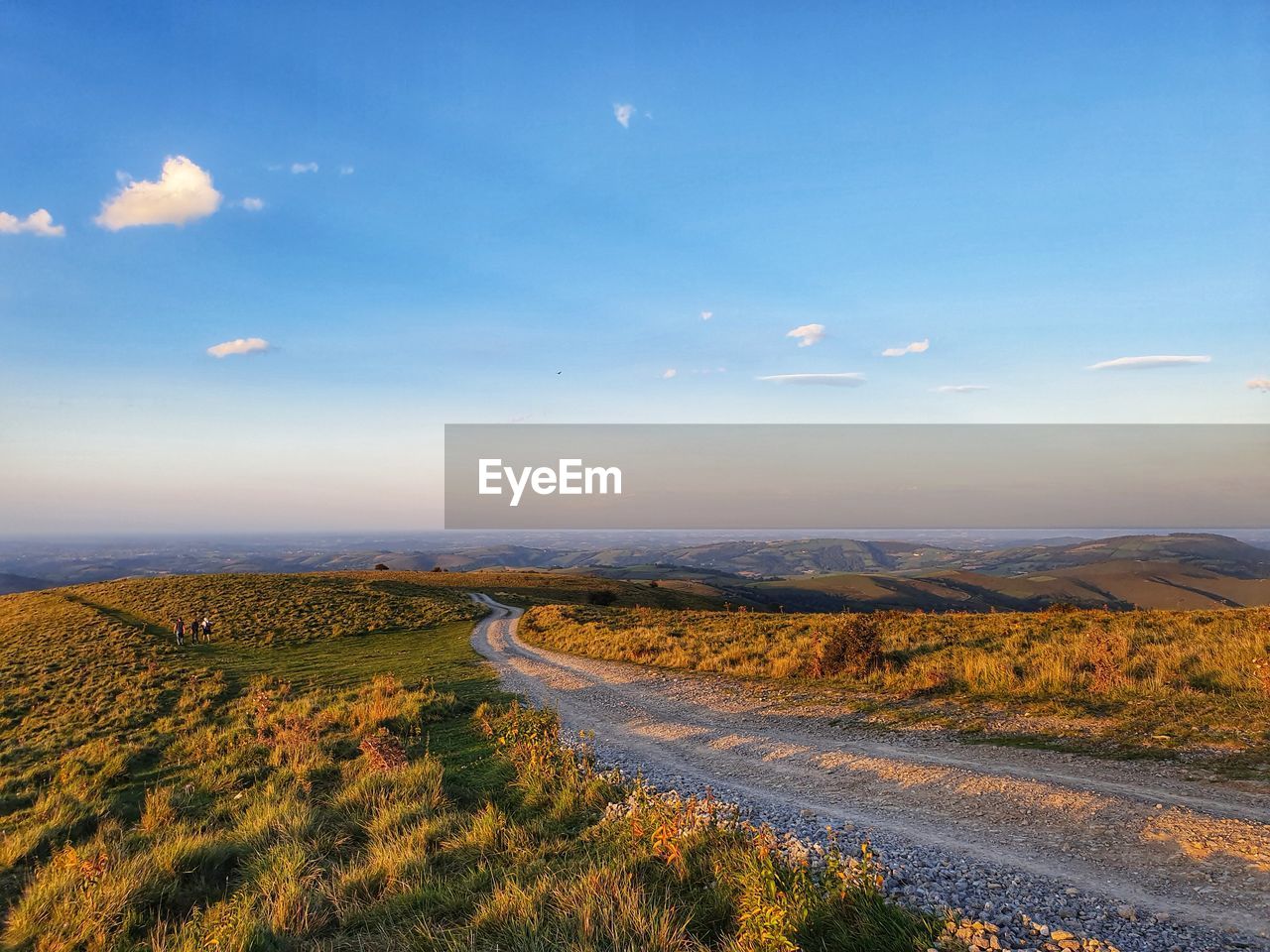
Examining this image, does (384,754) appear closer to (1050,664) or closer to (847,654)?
(847,654)

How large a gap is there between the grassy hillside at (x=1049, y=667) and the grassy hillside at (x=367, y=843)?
7385mm

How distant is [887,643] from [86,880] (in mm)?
19868

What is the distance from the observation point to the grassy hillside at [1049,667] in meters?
10.4

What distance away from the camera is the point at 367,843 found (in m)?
8.75

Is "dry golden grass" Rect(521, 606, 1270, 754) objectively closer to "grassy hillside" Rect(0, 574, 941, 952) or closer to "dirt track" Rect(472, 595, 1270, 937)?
"dirt track" Rect(472, 595, 1270, 937)

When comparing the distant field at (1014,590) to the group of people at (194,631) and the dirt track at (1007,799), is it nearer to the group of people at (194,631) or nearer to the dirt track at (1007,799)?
the group of people at (194,631)

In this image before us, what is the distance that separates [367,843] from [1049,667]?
14.8 m

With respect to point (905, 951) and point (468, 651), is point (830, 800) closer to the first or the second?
point (905, 951)

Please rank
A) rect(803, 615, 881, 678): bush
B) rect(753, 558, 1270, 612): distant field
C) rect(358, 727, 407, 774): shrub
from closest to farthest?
rect(358, 727, 407, 774): shrub → rect(803, 615, 881, 678): bush → rect(753, 558, 1270, 612): distant field

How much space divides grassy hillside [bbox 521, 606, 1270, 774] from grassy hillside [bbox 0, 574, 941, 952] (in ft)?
24.2

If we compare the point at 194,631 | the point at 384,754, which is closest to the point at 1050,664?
the point at 384,754

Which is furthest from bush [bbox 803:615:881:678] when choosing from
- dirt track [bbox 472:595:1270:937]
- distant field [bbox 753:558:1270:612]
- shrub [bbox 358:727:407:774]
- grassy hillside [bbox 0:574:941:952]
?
distant field [bbox 753:558:1270:612]

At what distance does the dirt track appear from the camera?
5625mm

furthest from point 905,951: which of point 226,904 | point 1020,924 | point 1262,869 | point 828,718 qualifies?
point 828,718
